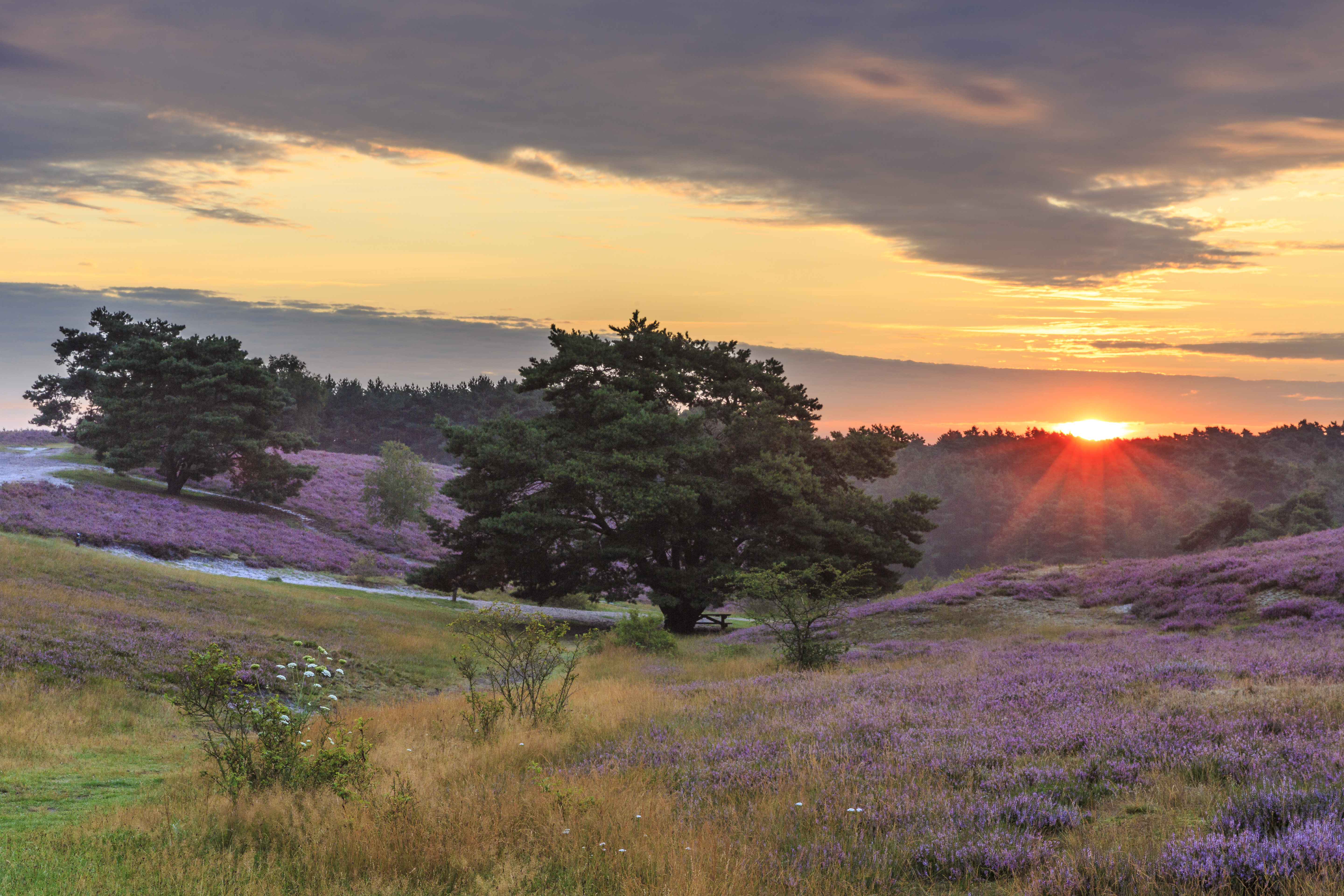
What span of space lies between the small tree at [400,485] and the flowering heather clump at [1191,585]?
33657 mm

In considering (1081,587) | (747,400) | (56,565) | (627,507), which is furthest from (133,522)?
(1081,587)

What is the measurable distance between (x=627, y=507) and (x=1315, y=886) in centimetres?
2594

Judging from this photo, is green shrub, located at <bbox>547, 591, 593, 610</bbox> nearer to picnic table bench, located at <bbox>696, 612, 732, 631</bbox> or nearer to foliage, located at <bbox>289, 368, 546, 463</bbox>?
→ picnic table bench, located at <bbox>696, 612, 732, 631</bbox>

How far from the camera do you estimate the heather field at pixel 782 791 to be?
549cm

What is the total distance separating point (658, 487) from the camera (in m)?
30.9

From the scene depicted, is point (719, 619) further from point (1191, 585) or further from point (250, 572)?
point (250, 572)

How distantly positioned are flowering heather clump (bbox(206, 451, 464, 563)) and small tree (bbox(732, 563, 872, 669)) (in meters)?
32.1

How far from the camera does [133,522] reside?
4266 cm

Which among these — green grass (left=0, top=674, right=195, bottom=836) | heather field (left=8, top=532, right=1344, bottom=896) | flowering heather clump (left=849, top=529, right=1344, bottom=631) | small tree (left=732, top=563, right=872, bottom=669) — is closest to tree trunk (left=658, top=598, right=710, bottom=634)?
flowering heather clump (left=849, top=529, right=1344, bottom=631)

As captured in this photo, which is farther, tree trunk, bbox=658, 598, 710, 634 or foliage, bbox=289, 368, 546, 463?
foliage, bbox=289, 368, 546, 463

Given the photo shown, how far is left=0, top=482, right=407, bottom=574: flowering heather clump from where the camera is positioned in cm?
3972

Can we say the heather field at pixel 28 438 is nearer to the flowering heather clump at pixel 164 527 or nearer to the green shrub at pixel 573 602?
the flowering heather clump at pixel 164 527

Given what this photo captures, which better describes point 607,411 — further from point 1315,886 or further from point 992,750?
point 1315,886

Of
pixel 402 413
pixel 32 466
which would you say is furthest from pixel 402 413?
pixel 32 466
